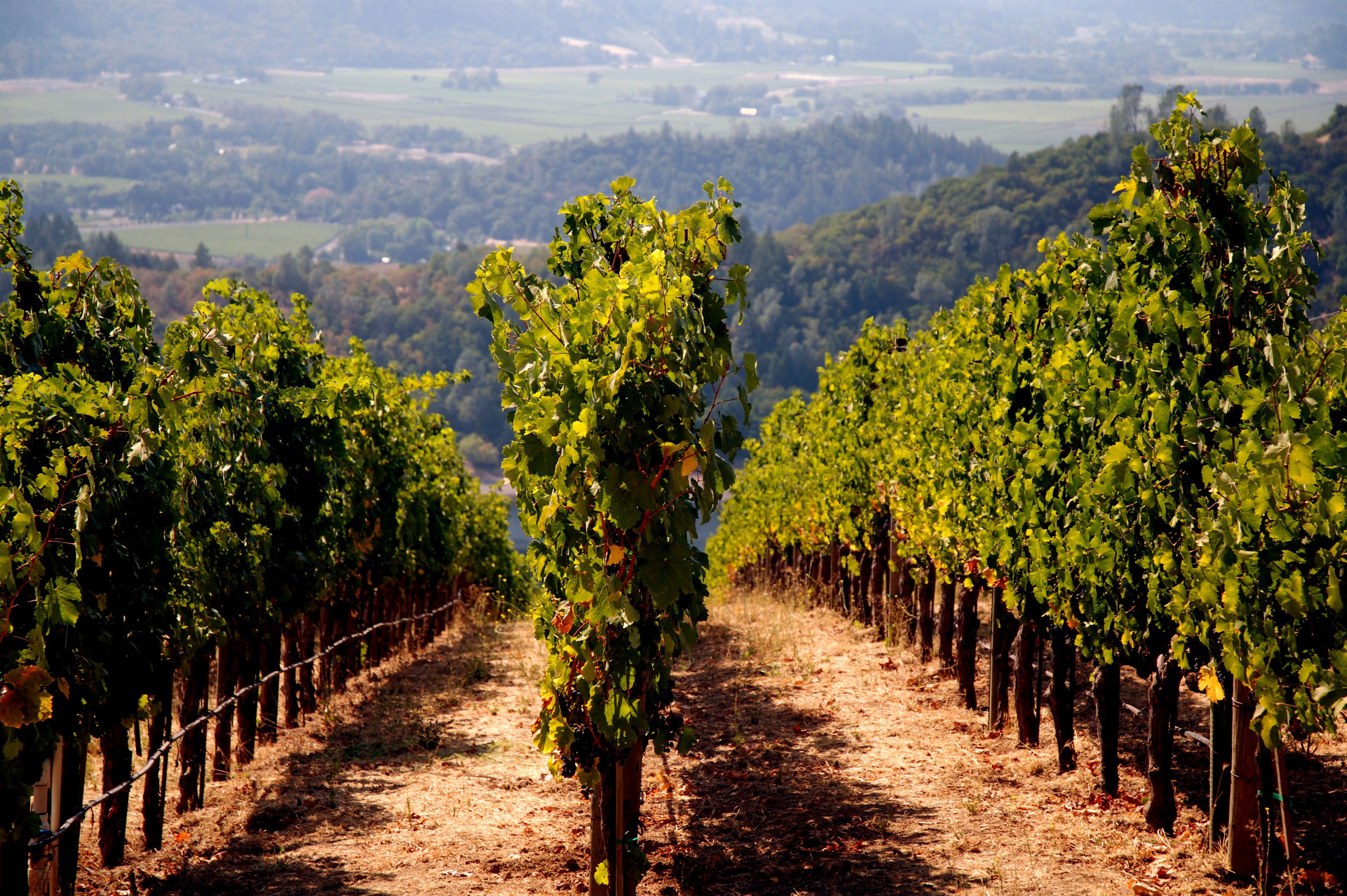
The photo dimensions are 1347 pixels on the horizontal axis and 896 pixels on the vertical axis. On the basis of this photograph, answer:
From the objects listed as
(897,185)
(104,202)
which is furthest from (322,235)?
(897,185)

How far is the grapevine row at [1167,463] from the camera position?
438cm

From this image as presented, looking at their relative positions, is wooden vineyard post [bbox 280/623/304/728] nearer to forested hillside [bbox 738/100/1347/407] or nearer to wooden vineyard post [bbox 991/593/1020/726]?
wooden vineyard post [bbox 991/593/1020/726]

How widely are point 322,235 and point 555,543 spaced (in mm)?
195107

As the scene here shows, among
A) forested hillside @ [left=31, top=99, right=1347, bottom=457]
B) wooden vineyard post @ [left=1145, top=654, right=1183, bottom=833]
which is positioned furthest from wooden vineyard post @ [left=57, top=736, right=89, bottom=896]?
forested hillside @ [left=31, top=99, right=1347, bottom=457]

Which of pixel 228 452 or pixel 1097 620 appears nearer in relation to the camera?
pixel 1097 620

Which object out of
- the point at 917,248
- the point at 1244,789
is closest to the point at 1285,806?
the point at 1244,789

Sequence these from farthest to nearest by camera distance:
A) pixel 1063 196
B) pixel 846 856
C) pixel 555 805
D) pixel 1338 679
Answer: pixel 1063 196, pixel 555 805, pixel 846 856, pixel 1338 679

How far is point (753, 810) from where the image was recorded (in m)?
6.62

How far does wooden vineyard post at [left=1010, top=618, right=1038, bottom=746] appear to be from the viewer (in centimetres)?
738

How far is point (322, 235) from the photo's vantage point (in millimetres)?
187000

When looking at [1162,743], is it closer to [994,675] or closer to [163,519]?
[994,675]

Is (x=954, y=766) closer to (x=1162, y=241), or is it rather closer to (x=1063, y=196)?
Answer: (x=1162, y=241)

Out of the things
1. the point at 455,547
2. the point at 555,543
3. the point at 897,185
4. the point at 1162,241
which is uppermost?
the point at 897,185

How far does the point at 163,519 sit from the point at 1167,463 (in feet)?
15.8
